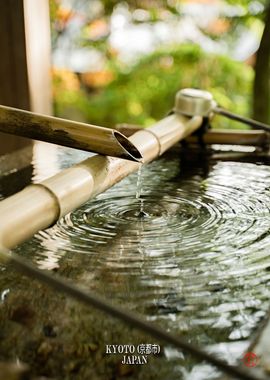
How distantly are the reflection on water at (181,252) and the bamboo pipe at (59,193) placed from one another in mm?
161

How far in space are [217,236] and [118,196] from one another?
732mm

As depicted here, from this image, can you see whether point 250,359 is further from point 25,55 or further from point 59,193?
point 25,55

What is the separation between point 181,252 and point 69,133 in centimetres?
78

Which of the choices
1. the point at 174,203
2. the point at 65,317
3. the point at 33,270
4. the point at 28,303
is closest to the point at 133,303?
the point at 65,317

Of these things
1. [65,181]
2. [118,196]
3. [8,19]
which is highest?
[8,19]

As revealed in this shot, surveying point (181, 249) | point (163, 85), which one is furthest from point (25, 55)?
point (163, 85)

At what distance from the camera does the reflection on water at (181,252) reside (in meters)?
1.66

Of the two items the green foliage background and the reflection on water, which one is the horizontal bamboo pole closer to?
the reflection on water

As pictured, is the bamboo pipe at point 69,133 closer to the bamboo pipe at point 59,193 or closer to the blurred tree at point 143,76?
the bamboo pipe at point 59,193

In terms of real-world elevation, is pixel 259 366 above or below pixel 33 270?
below

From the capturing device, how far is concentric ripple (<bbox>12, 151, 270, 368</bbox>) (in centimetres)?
170

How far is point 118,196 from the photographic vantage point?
9.34 ft

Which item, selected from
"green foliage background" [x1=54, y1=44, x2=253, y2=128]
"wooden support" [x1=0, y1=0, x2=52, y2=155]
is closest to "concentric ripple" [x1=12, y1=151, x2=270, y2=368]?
"wooden support" [x1=0, y1=0, x2=52, y2=155]

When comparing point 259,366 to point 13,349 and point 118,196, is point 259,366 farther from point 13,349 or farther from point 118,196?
point 118,196
